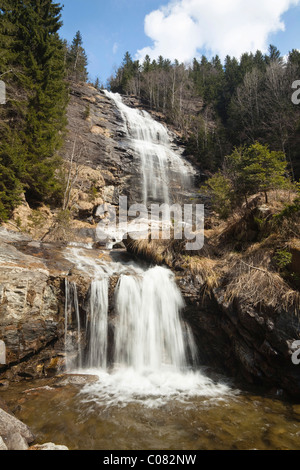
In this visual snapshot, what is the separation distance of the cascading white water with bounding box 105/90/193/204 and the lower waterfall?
48.2ft

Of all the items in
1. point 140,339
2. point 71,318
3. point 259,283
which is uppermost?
point 259,283

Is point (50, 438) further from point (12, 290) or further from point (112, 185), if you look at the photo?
point (112, 185)

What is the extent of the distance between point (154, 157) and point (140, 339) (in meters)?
20.6

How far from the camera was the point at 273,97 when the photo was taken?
24.5 m

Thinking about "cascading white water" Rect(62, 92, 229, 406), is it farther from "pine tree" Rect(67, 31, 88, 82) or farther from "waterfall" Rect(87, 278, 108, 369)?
"pine tree" Rect(67, 31, 88, 82)

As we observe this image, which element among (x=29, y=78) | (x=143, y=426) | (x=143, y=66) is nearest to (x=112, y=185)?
(x=29, y=78)

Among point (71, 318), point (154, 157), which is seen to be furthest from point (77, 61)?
point (71, 318)

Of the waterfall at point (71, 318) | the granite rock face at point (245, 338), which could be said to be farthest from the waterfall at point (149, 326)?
the waterfall at point (71, 318)

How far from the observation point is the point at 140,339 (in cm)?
651

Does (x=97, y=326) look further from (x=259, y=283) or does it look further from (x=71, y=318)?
(x=259, y=283)

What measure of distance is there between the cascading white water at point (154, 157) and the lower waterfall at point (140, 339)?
14686 mm

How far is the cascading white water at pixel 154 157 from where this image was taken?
70.9 feet

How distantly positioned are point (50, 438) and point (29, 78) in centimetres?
1761

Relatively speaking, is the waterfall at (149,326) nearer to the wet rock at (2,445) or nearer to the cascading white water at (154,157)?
the wet rock at (2,445)
